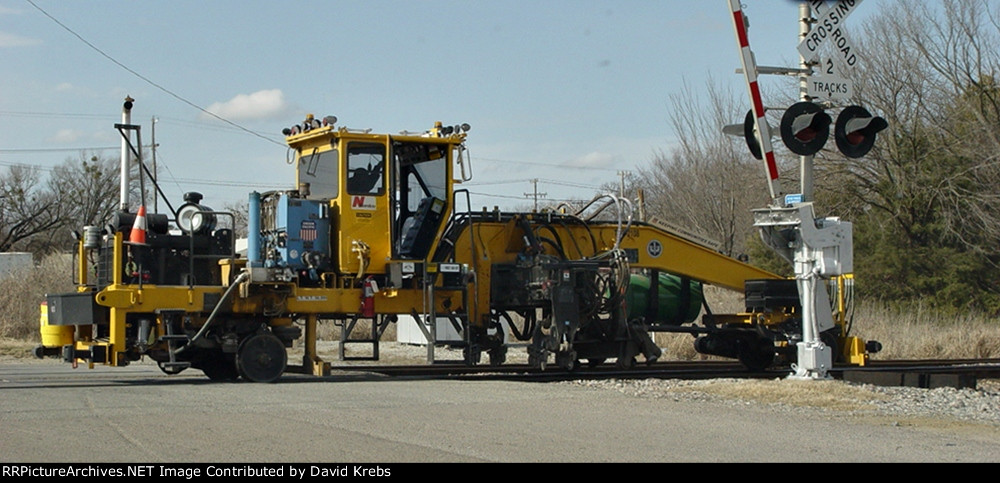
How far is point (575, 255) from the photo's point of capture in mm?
16203

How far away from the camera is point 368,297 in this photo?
1430cm

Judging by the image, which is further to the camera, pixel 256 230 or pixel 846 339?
pixel 846 339

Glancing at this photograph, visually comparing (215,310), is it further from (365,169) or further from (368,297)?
(365,169)

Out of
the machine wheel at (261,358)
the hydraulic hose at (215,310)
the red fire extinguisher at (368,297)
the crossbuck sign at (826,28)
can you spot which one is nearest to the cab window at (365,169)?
the red fire extinguisher at (368,297)

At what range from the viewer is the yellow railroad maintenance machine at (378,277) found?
13398mm

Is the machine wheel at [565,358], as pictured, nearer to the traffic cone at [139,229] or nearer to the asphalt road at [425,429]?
the asphalt road at [425,429]

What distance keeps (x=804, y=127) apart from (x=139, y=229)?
778 cm

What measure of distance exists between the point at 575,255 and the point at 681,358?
588 cm

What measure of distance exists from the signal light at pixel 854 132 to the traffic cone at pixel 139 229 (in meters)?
8.13

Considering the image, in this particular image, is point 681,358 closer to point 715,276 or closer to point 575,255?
point 715,276

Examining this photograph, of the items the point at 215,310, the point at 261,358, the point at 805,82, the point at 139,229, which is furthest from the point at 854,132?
the point at 139,229

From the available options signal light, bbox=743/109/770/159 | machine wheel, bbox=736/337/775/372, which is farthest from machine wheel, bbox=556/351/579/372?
signal light, bbox=743/109/770/159

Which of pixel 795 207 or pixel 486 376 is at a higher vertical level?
pixel 795 207
